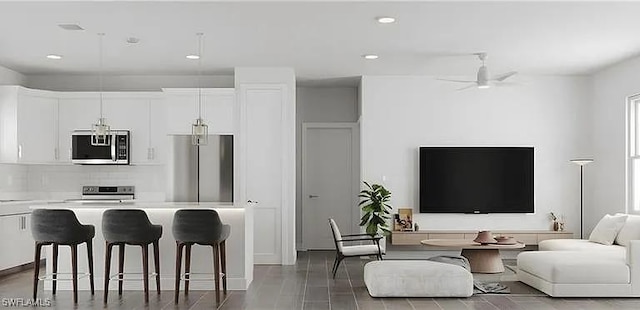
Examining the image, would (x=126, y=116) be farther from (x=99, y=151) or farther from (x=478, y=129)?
(x=478, y=129)

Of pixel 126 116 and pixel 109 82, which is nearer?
pixel 126 116

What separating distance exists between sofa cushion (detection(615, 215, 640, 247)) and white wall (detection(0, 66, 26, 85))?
8.06 m

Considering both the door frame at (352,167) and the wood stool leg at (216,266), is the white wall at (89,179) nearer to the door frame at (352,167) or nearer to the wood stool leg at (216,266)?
the door frame at (352,167)

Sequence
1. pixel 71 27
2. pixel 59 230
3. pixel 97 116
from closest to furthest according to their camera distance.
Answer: pixel 59 230 < pixel 71 27 < pixel 97 116

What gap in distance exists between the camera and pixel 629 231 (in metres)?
8.28

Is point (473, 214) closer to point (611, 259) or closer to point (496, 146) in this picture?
point (496, 146)

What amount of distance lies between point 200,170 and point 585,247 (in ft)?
16.3

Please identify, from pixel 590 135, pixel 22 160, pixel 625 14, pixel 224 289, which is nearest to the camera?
pixel 625 14

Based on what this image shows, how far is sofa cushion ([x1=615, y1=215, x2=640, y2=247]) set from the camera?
26.8 ft

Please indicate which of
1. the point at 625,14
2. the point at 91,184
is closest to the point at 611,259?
the point at 625,14

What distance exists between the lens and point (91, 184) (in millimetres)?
10398

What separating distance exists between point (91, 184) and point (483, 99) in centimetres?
576

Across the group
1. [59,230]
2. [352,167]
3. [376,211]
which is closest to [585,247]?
[376,211]

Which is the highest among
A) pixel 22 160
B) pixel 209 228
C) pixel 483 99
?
pixel 483 99
